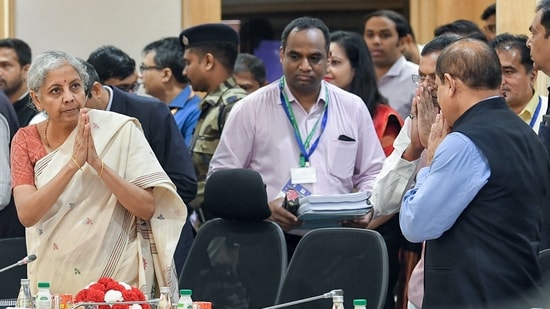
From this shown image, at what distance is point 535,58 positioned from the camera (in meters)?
4.18

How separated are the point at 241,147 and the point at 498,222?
171 centimetres

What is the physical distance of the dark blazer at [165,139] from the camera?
188 inches

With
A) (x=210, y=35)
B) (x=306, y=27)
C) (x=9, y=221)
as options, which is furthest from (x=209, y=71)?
(x=9, y=221)

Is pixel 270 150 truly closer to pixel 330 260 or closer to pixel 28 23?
pixel 330 260

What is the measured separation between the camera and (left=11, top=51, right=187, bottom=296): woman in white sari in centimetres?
405

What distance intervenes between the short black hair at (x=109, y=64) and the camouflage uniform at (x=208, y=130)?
61cm

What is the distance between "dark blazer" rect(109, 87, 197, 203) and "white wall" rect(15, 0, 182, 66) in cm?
273

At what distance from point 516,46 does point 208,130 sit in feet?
5.06

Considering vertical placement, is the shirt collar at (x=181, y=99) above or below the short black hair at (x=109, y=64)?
below

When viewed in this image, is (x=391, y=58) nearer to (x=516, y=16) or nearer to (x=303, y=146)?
(x=516, y=16)

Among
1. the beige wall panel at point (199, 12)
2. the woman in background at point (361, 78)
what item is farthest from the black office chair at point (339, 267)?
the beige wall panel at point (199, 12)

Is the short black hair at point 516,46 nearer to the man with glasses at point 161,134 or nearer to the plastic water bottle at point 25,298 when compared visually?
the man with glasses at point 161,134

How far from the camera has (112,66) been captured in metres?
5.95

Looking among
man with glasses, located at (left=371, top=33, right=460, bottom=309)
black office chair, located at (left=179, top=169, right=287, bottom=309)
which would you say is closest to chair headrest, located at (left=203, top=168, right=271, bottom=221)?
black office chair, located at (left=179, top=169, right=287, bottom=309)
